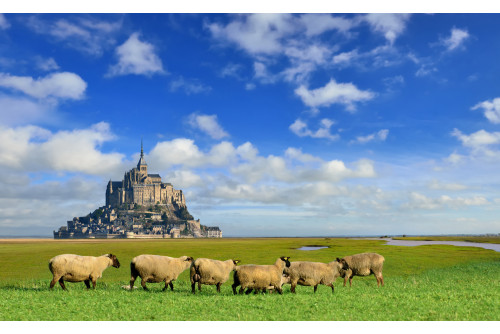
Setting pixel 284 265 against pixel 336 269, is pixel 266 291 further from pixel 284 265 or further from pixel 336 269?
pixel 336 269

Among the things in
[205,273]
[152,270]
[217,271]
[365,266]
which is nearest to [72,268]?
[152,270]

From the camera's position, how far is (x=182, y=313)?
36.3 ft

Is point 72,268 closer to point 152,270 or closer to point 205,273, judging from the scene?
point 152,270

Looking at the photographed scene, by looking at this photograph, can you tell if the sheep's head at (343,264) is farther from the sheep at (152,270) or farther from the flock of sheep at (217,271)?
the sheep at (152,270)

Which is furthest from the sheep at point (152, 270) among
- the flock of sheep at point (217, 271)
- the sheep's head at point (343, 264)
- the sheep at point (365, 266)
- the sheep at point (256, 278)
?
the sheep at point (365, 266)

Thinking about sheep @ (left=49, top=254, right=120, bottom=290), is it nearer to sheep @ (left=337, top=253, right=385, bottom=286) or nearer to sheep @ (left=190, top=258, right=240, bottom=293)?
sheep @ (left=190, top=258, right=240, bottom=293)

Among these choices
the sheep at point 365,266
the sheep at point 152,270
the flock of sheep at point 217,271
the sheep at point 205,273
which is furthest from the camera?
the sheep at point 365,266

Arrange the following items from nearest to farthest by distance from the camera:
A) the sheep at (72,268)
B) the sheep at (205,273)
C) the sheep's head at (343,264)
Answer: the sheep at (205,273), the sheep at (72,268), the sheep's head at (343,264)

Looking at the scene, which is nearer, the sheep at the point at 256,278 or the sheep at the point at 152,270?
the sheep at the point at 256,278

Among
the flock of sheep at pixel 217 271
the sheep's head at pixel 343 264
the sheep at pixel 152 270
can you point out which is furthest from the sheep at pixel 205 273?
the sheep's head at pixel 343 264
